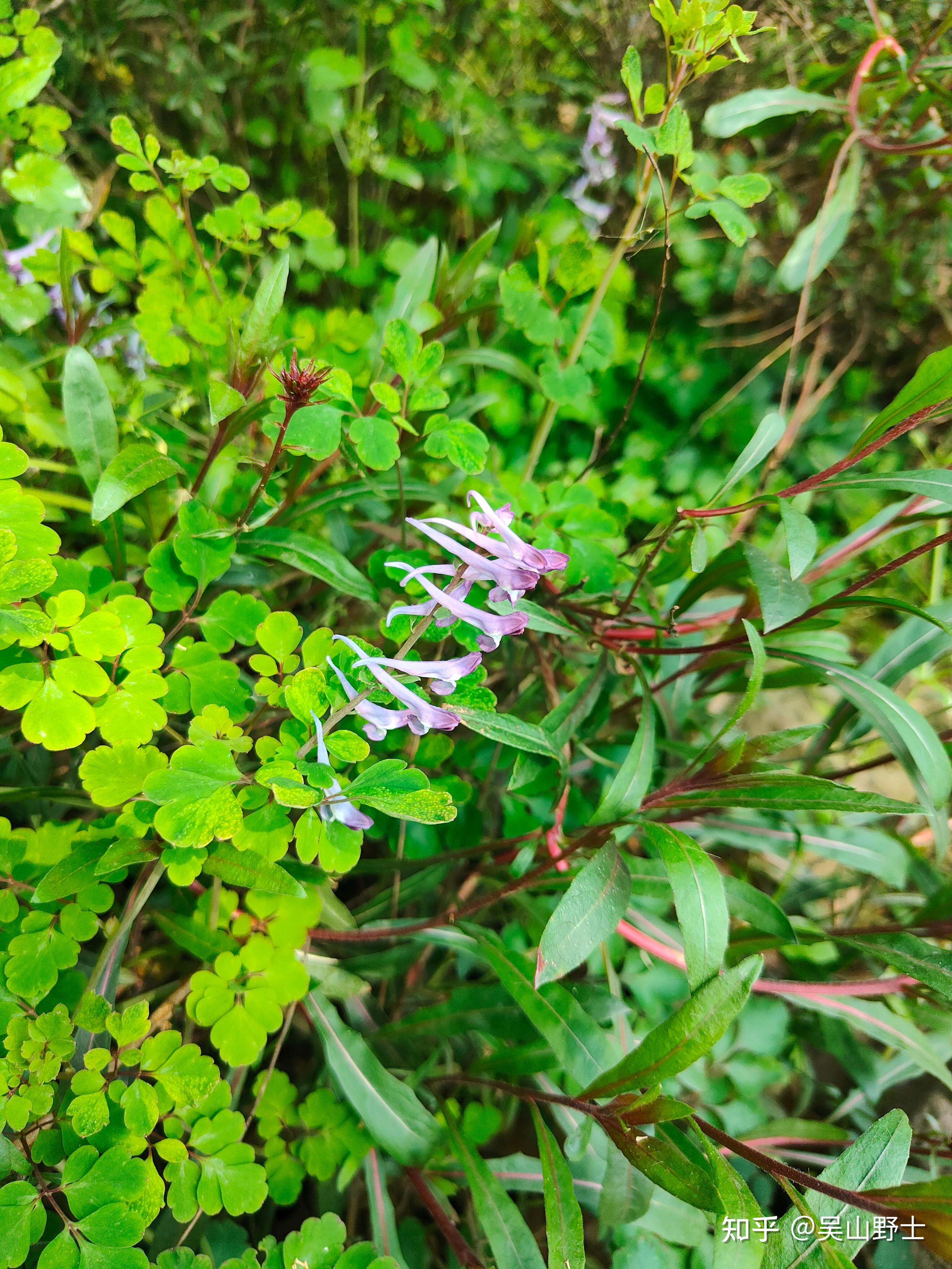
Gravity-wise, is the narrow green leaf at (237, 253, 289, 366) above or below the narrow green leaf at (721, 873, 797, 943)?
above

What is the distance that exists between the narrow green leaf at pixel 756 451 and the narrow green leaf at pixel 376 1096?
30.1 inches

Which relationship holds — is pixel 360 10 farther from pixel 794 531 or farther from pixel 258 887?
pixel 258 887

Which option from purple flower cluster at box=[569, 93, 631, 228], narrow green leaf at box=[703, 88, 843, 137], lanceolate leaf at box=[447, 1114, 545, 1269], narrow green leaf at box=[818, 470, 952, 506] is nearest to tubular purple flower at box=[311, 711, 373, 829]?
lanceolate leaf at box=[447, 1114, 545, 1269]

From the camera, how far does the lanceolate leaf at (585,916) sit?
70cm

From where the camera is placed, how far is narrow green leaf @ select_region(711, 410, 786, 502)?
872mm

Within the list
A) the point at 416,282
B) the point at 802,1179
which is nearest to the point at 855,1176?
the point at 802,1179

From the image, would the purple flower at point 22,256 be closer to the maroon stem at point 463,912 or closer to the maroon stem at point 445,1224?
the maroon stem at point 463,912

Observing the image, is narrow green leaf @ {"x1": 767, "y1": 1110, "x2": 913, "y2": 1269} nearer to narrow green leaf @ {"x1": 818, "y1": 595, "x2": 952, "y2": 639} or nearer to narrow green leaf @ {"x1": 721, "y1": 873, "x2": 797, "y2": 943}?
narrow green leaf @ {"x1": 721, "y1": 873, "x2": 797, "y2": 943}

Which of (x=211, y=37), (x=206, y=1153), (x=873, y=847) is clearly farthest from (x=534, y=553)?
Result: (x=211, y=37)

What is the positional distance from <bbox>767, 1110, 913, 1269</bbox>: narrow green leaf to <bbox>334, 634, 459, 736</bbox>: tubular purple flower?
Result: 0.54 m

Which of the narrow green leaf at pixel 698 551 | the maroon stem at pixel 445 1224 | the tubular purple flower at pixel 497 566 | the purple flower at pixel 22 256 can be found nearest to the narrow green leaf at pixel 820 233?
the narrow green leaf at pixel 698 551

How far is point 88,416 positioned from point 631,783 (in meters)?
0.73

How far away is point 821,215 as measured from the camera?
120 centimetres

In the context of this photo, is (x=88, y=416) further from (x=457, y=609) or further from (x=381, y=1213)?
(x=381, y=1213)
